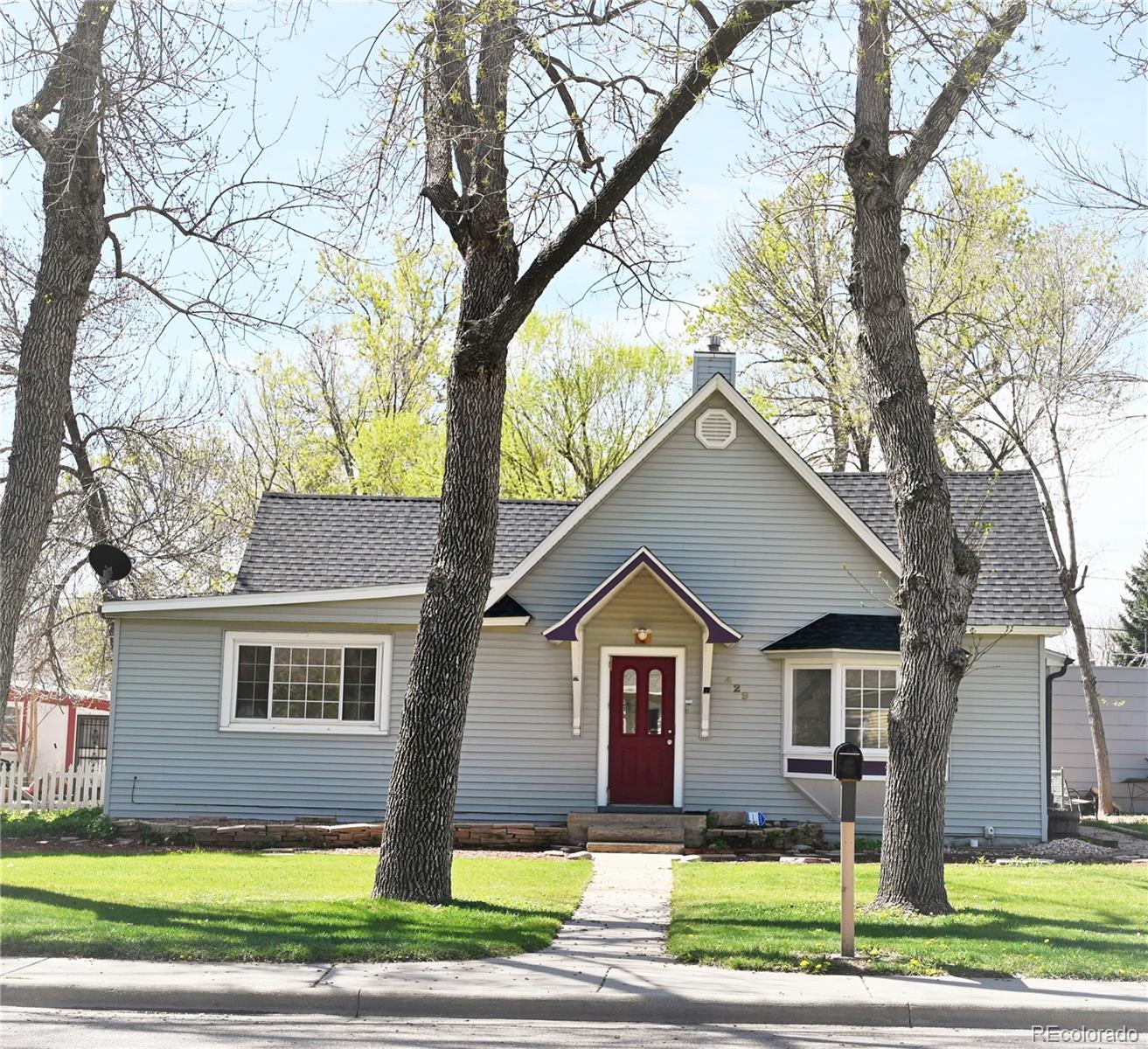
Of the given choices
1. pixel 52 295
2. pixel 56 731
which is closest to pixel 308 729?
pixel 52 295

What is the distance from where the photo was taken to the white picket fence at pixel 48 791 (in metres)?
20.9

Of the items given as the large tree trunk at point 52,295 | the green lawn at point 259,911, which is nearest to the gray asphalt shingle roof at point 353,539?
the green lawn at point 259,911

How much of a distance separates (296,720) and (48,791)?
204 inches

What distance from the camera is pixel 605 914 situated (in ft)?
37.8

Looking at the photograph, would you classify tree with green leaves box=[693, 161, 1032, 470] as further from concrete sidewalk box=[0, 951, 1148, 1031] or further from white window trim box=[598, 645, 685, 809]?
concrete sidewalk box=[0, 951, 1148, 1031]

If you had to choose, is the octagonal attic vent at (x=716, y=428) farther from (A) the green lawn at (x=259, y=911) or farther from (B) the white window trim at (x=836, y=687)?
(A) the green lawn at (x=259, y=911)

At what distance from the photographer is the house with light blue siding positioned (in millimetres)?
18641

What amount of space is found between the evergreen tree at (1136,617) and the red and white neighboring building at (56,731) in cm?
3392

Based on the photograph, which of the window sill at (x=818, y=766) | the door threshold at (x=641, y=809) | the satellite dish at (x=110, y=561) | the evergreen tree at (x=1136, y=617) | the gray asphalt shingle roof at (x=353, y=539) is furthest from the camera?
the evergreen tree at (x=1136, y=617)

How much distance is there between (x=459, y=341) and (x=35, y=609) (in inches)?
595

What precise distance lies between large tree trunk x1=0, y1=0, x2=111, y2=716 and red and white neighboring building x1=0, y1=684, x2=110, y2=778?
19672 millimetres

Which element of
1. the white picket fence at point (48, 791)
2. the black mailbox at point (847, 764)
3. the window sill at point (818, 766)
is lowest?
the white picket fence at point (48, 791)

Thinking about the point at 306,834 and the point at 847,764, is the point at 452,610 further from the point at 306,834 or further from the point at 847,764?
the point at 306,834

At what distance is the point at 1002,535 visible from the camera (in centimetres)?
2022
